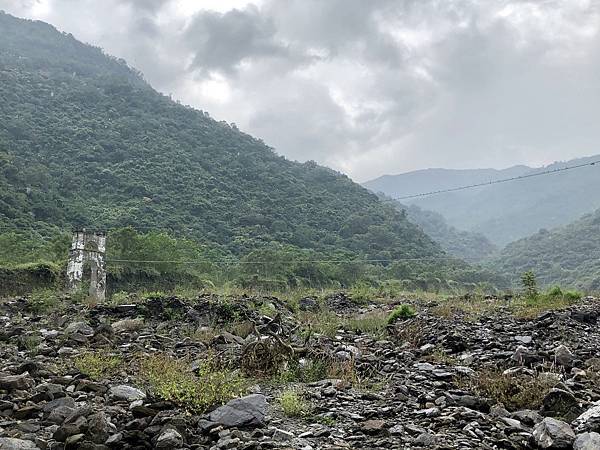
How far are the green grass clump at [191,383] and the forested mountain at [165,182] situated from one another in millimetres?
21577

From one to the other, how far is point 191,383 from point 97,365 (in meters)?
2.11

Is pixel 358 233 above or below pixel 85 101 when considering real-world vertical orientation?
below

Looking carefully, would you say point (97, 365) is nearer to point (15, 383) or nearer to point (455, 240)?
point (15, 383)

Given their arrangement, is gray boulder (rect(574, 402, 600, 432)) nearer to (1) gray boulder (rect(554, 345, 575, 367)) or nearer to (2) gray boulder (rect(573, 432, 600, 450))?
(2) gray boulder (rect(573, 432, 600, 450))

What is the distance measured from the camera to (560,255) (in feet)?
196

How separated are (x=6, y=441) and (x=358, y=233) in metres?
50.6

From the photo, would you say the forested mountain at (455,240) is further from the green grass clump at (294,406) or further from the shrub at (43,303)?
the green grass clump at (294,406)

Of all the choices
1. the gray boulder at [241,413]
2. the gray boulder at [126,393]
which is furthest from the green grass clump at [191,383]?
the gray boulder at [241,413]

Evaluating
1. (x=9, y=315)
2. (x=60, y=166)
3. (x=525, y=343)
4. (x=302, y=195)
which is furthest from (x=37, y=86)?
(x=525, y=343)

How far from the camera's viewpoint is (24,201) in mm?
36688

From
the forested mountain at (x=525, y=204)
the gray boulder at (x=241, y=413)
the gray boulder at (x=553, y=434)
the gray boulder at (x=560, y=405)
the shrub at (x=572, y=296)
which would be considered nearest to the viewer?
the gray boulder at (x=553, y=434)

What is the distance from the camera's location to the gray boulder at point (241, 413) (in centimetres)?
489

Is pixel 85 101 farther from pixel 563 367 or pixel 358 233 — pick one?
pixel 563 367

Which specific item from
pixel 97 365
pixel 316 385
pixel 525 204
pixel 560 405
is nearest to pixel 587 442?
pixel 560 405
